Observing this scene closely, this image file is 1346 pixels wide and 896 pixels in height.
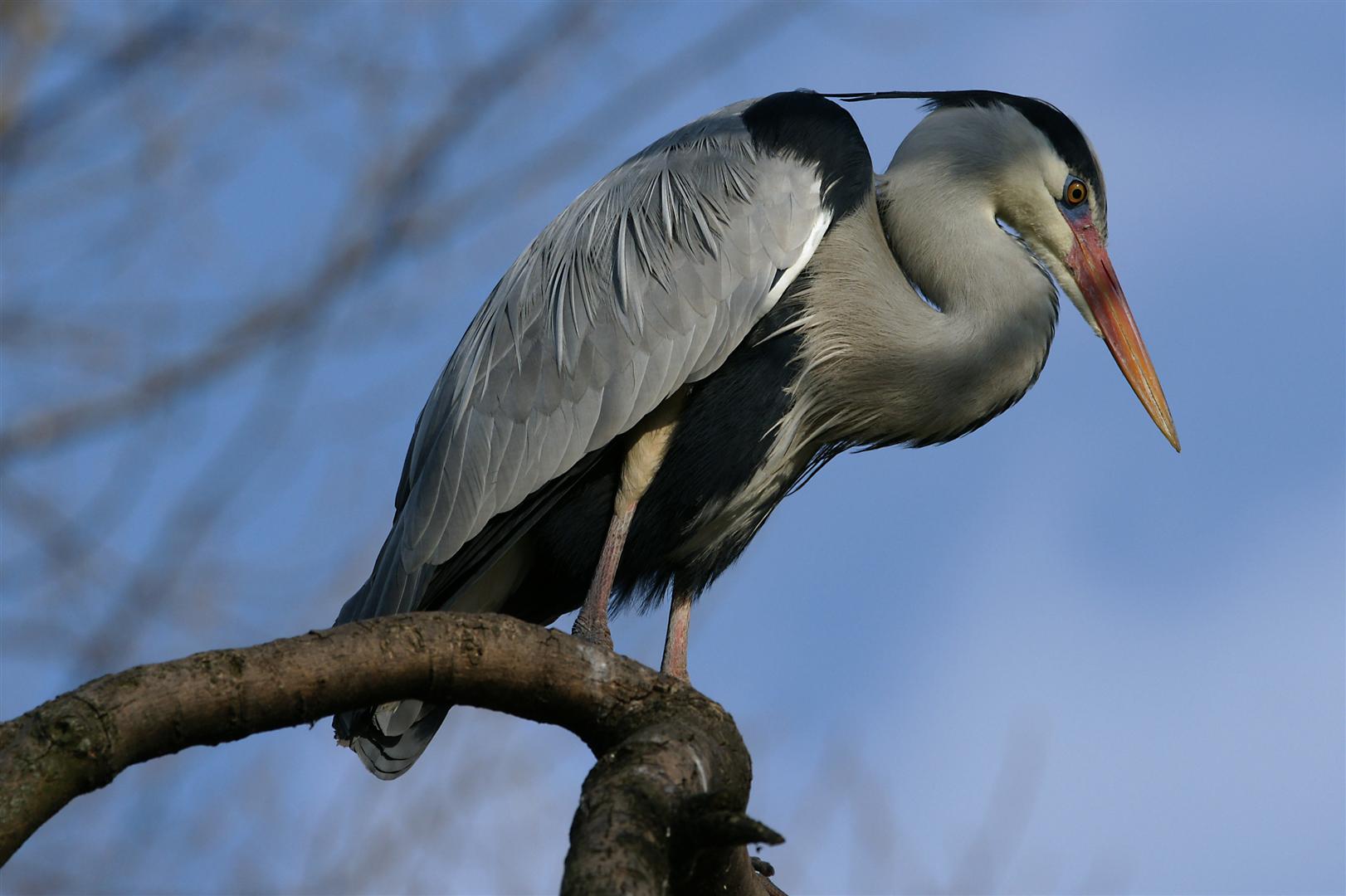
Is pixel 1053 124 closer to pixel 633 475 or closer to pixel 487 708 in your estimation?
pixel 633 475

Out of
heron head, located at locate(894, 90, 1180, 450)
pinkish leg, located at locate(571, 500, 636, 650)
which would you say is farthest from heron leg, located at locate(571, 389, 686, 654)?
heron head, located at locate(894, 90, 1180, 450)

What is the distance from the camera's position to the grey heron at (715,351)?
12.3 feet

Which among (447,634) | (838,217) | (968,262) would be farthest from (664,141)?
(447,634)

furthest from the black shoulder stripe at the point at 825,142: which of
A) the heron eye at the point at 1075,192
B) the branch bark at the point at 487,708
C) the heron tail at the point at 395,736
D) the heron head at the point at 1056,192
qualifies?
the branch bark at the point at 487,708

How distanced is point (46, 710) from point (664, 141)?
2.81 meters

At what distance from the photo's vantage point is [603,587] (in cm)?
362

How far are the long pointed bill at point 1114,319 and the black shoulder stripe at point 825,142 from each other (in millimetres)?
690

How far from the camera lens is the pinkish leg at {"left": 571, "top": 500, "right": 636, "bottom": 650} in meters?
3.54

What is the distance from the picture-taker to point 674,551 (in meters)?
3.95

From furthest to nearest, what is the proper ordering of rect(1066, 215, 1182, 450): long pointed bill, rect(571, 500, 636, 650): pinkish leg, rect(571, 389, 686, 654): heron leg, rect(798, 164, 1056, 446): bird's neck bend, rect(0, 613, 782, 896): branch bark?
rect(1066, 215, 1182, 450): long pointed bill, rect(798, 164, 1056, 446): bird's neck bend, rect(571, 389, 686, 654): heron leg, rect(571, 500, 636, 650): pinkish leg, rect(0, 613, 782, 896): branch bark

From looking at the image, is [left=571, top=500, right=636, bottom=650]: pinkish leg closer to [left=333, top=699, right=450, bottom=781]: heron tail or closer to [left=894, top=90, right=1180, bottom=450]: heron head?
[left=333, top=699, right=450, bottom=781]: heron tail

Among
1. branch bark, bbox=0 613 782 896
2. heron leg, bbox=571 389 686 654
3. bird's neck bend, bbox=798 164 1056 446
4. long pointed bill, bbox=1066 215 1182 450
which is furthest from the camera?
long pointed bill, bbox=1066 215 1182 450

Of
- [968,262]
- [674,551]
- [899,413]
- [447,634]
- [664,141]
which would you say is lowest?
[447,634]

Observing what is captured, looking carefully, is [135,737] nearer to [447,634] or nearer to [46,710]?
[46,710]
